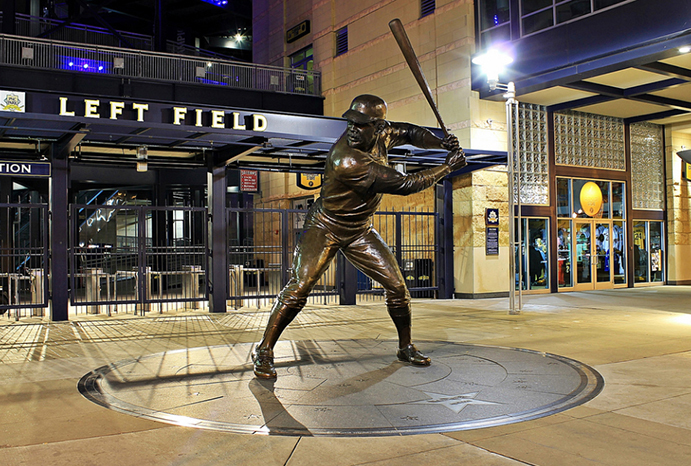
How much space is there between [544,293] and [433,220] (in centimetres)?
359

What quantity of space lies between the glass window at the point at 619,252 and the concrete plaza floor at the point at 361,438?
8.05 meters

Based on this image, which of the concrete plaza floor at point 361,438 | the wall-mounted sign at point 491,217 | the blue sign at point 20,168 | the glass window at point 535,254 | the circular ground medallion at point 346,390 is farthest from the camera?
the glass window at point 535,254

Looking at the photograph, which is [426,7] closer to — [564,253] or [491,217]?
[491,217]

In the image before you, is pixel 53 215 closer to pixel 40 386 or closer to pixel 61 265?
pixel 61 265

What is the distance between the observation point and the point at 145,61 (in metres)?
19.5

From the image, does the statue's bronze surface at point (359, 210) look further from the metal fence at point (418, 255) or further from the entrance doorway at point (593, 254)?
the entrance doorway at point (593, 254)

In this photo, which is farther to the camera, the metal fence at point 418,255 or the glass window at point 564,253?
the glass window at point 564,253

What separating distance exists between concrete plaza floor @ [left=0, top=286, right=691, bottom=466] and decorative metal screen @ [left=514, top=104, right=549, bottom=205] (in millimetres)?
6339

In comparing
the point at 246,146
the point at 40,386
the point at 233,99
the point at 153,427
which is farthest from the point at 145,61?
the point at 153,427

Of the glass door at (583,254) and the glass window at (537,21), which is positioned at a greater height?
the glass window at (537,21)

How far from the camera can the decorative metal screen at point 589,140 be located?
17.0 meters

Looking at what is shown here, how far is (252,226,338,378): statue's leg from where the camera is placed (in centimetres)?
558

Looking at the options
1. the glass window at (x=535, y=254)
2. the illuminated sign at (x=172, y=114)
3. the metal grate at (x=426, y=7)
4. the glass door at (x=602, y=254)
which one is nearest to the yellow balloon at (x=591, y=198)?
the glass door at (x=602, y=254)

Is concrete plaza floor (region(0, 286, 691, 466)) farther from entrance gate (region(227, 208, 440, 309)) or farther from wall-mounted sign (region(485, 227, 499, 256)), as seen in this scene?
wall-mounted sign (region(485, 227, 499, 256))
